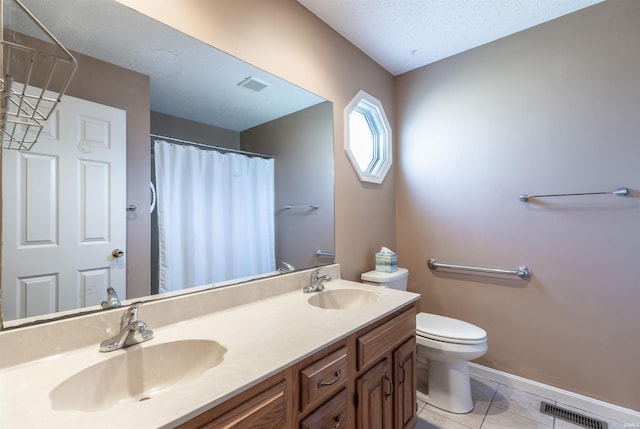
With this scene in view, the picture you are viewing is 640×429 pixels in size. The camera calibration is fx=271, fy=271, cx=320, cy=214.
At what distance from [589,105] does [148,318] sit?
2.56 metres

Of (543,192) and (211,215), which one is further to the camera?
(543,192)

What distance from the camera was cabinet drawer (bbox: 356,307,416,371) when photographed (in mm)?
1045

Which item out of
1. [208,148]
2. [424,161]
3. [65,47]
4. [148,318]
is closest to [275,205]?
[208,148]

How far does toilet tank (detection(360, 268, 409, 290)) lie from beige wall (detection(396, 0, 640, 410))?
0.38 meters

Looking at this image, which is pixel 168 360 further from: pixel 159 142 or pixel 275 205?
pixel 275 205

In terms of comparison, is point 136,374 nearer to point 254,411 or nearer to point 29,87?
point 254,411

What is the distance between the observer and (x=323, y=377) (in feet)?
2.87

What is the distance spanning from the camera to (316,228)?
5.73 ft

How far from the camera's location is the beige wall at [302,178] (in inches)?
63.5

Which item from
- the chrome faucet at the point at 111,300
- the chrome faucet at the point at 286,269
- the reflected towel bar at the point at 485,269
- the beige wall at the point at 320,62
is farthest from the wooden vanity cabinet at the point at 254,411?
the reflected towel bar at the point at 485,269

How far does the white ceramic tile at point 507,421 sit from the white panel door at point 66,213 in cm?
200

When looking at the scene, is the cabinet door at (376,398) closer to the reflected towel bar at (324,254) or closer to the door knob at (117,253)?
the reflected towel bar at (324,254)

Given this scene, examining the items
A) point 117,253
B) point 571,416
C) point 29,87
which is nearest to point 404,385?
point 571,416

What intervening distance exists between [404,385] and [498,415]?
0.79 meters
